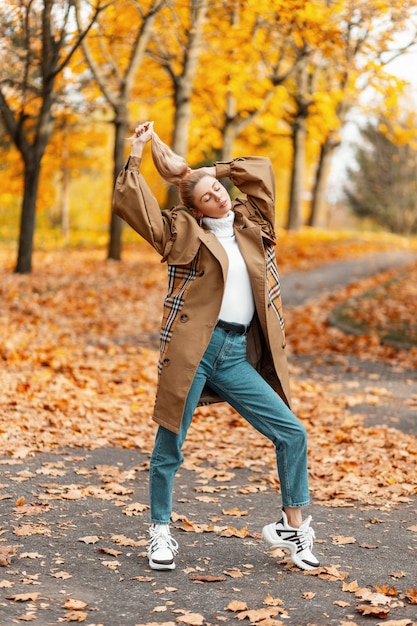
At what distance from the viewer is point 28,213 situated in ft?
53.2

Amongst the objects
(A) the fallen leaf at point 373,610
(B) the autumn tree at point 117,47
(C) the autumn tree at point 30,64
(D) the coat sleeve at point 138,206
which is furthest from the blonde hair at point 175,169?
(B) the autumn tree at point 117,47

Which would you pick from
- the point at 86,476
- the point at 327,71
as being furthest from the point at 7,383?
the point at 327,71

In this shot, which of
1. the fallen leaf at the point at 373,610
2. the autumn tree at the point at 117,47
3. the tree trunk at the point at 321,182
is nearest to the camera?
the fallen leaf at the point at 373,610

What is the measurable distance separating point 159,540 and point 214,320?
1182 mm

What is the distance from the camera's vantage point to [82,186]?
3612 cm

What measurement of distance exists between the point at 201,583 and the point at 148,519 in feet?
3.48

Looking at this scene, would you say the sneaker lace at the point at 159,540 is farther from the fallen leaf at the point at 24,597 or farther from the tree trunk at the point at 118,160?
the tree trunk at the point at 118,160

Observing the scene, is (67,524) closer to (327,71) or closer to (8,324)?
(8,324)

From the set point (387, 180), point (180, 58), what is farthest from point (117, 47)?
point (387, 180)

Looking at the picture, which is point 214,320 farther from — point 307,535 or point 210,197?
point 307,535

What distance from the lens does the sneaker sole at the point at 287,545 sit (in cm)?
431

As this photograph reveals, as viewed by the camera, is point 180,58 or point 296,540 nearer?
point 296,540

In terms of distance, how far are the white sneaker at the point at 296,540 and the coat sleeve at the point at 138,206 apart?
1.57 meters

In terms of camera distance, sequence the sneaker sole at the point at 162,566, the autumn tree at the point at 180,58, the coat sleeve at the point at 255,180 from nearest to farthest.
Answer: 1. the sneaker sole at the point at 162,566
2. the coat sleeve at the point at 255,180
3. the autumn tree at the point at 180,58
